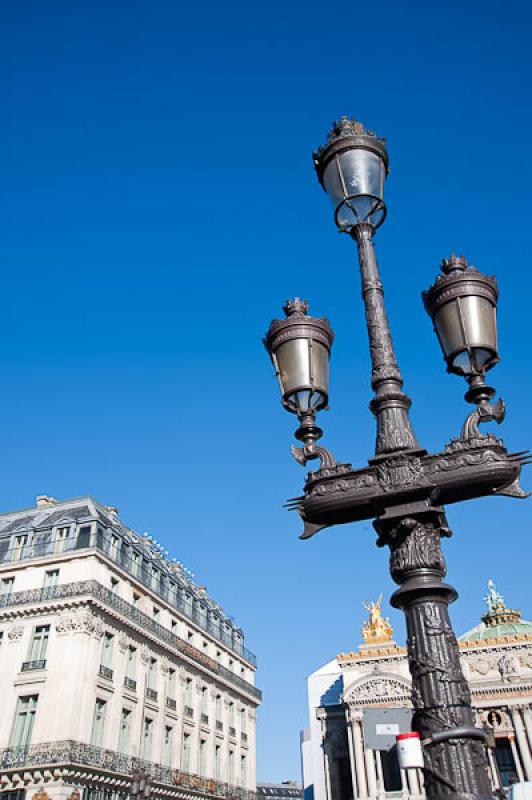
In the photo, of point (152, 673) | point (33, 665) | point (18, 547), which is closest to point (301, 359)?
point (33, 665)

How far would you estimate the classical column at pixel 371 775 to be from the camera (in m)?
42.6

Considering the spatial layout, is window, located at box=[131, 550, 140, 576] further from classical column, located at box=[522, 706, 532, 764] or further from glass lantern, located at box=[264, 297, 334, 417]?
glass lantern, located at box=[264, 297, 334, 417]

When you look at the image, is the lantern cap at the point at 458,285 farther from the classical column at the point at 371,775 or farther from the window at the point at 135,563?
the classical column at the point at 371,775

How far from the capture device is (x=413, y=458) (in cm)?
535

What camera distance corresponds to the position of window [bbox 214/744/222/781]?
4298cm

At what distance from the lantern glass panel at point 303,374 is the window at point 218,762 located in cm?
4368

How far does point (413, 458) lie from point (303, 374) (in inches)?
56.0

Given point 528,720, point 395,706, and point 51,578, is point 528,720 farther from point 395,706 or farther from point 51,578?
point 51,578

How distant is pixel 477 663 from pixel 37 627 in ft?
97.5

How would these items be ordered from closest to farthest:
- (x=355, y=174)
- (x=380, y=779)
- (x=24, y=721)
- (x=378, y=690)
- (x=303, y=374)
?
(x=303, y=374) → (x=355, y=174) → (x=24, y=721) → (x=380, y=779) → (x=378, y=690)

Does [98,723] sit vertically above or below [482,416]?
above

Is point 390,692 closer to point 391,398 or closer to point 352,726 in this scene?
point 352,726

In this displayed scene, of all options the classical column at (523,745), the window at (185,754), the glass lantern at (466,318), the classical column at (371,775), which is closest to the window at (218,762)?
the window at (185,754)

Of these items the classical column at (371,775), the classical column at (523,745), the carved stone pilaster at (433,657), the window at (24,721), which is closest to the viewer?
the carved stone pilaster at (433,657)
